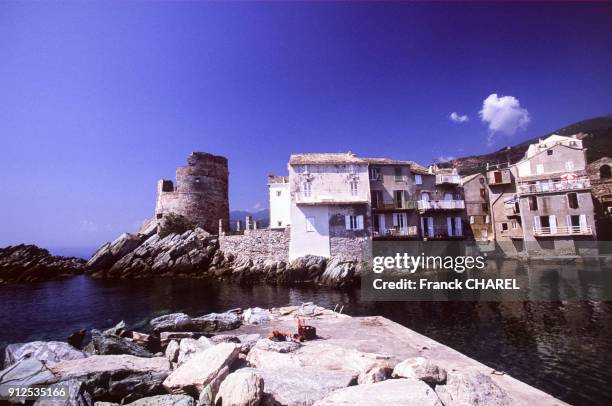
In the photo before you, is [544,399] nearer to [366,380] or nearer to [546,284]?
[366,380]

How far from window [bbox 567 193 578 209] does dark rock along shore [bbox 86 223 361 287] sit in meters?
28.7

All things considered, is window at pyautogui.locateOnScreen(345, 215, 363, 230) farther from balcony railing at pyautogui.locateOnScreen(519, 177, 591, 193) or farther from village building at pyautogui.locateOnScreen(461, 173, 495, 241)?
balcony railing at pyautogui.locateOnScreen(519, 177, 591, 193)

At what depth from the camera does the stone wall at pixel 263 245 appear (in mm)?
34125

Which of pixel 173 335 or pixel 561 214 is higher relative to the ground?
pixel 561 214

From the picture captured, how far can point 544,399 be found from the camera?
247 inches

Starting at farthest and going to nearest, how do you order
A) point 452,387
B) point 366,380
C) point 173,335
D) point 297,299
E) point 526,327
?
point 297,299
point 526,327
point 173,335
point 366,380
point 452,387

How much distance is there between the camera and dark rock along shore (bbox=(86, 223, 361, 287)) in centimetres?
Result: 3133

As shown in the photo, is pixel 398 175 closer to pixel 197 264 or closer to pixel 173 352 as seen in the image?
pixel 197 264

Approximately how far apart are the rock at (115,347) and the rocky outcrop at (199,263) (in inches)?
880

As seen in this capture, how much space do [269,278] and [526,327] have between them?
77.1 ft

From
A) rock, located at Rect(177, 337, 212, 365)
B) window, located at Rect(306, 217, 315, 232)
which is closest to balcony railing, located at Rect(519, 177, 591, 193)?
Answer: window, located at Rect(306, 217, 315, 232)

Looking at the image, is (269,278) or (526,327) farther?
(269,278)

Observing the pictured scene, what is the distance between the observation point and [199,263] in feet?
127

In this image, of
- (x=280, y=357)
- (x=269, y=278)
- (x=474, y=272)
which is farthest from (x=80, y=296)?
Result: (x=474, y=272)
